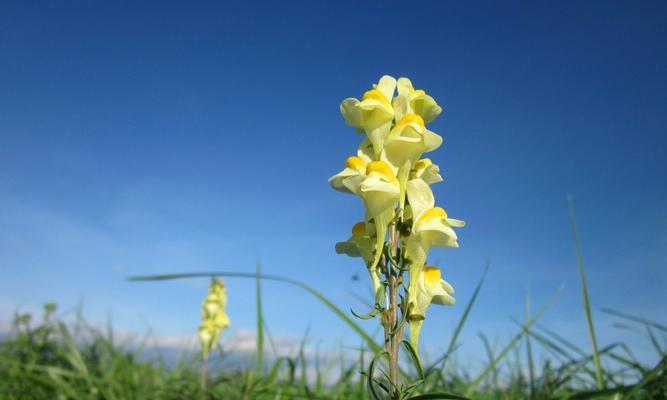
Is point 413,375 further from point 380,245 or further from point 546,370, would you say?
point 380,245

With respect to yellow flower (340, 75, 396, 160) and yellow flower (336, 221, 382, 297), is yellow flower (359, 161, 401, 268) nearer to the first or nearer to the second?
yellow flower (336, 221, 382, 297)

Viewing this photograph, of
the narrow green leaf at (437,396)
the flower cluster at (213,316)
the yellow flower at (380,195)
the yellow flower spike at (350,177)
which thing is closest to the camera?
the narrow green leaf at (437,396)

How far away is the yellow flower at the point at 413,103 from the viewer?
1757mm

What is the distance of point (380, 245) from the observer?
5.08 ft

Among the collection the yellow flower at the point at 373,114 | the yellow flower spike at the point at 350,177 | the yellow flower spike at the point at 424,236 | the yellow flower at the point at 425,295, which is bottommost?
the yellow flower at the point at 425,295

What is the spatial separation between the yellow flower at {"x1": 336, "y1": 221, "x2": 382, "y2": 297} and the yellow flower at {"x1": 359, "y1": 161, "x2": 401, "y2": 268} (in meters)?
0.06

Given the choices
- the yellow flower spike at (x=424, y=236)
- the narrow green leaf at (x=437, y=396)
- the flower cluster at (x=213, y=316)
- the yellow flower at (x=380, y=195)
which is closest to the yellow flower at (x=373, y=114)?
the yellow flower at (x=380, y=195)

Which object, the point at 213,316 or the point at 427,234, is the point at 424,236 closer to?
the point at 427,234

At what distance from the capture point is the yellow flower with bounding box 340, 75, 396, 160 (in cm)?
169

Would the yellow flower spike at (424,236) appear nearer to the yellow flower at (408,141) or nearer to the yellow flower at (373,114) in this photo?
the yellow flower at (408,141)

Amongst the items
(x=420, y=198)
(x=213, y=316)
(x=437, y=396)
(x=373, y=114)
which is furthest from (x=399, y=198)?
(x=213, y=316)

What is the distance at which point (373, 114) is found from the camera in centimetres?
172

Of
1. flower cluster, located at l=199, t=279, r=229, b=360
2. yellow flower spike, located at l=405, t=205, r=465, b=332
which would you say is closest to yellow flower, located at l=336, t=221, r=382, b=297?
yellow flower spike, located at l=405, t=205, r=465, b=332

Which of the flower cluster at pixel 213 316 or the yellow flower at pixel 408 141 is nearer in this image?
the yellow flower at pixel 408 141
